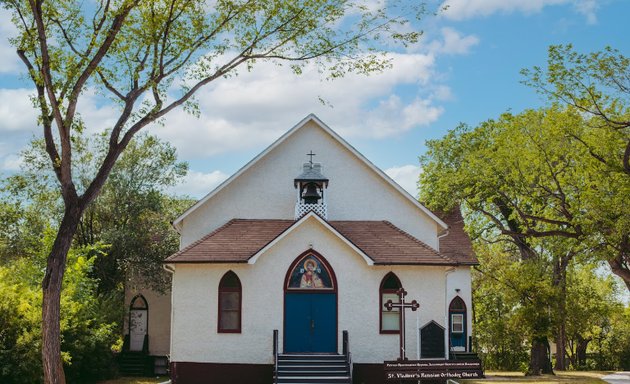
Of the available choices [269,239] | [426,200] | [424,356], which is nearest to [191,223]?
[269,239]

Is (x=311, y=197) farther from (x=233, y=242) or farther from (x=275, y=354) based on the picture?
(x=275, y=354)

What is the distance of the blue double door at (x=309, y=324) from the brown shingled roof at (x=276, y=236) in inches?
78.7

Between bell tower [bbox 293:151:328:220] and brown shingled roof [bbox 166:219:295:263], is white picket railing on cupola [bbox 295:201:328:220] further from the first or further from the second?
brown shingled roof [bbox 166:219:295:263]

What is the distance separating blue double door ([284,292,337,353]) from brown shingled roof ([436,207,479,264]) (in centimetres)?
1087

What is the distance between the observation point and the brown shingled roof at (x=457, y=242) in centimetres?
3391

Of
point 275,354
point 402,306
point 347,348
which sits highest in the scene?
point 402,306

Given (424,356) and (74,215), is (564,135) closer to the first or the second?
(424,356)

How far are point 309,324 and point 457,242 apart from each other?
12.6 metres

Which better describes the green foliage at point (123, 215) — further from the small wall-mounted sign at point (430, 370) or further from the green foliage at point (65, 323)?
the small wall-mounted sign at point (430, 370)

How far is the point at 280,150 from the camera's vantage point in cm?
2759

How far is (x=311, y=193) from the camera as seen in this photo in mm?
26281

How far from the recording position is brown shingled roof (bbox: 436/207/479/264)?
3391 centimetres

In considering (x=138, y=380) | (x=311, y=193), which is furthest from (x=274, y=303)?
(x=138, y=380)

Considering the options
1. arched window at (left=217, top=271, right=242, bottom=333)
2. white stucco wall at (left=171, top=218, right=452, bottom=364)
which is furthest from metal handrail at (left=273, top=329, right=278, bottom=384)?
arched window at (left=217, top=271, right=242, bottom=333)
